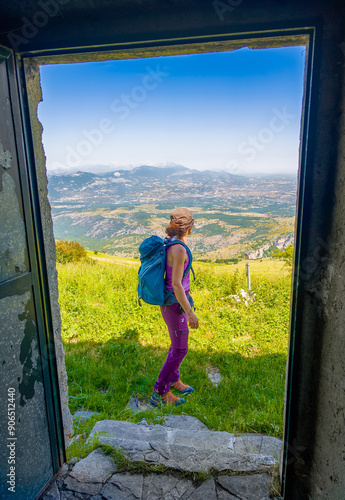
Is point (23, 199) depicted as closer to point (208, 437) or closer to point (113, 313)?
point (208, 437)

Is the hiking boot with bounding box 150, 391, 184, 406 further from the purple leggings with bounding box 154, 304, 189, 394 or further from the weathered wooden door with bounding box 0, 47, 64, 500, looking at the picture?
the weathered wooden door with bounding box 0, 47, 64, 500

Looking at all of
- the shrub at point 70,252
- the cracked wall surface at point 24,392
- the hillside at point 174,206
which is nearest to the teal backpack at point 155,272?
the cracked wall surface at point 24,392

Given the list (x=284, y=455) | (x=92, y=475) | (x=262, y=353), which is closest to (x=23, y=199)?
(x=92, y=475)

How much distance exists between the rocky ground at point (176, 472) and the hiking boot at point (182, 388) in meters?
0.97

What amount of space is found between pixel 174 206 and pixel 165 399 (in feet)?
31.5

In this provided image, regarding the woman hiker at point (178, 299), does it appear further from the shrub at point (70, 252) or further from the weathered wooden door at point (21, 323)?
the shrub at point (70, 252)

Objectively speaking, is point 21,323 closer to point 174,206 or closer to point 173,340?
point 173,340

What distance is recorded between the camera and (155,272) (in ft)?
10.0

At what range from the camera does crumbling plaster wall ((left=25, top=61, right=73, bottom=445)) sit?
1.95m

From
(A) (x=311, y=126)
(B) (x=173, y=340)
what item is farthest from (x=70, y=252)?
(A) (x=311, y=126)

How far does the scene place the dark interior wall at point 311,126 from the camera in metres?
1.46

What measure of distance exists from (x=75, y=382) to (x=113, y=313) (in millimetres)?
1811

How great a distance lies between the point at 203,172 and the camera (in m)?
14.7

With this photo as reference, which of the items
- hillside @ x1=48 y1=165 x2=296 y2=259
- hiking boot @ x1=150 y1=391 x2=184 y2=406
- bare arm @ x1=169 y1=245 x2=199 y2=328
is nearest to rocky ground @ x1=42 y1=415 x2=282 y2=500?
hiking boot @ x1=150 y1=391 x2=184 y2=406
